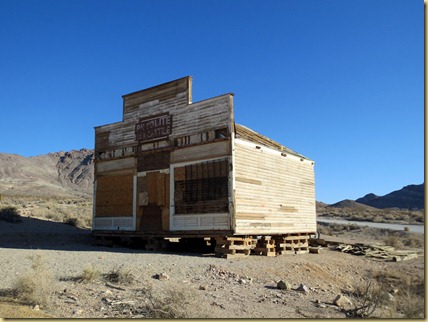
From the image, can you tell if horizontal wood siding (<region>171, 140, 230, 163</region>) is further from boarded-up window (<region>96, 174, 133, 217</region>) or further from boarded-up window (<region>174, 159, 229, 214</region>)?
boarded-up window (<region>96, 174, 133, 217</region>)

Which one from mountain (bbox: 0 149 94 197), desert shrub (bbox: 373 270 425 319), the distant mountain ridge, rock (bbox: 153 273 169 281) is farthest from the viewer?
mountain (bbox: 0 149 94 197)

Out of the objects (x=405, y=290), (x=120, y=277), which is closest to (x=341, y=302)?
(x=405, y=290)

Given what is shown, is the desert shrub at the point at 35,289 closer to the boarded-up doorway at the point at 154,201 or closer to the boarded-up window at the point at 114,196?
the boarded-up doorway at the point at 154,201

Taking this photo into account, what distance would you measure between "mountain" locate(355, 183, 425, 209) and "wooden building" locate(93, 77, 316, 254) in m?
97.1

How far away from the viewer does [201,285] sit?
9719 millimetres

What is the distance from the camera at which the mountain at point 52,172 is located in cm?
10977

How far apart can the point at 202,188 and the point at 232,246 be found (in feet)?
8.56

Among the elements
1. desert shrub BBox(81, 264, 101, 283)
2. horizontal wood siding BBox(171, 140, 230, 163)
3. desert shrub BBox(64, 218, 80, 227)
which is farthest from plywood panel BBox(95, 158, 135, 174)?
desert shrub BBox(81, 264, 101, 283)

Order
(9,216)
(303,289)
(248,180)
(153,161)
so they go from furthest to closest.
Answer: (9,216)
(153,161)
(248,180)
(303,289)

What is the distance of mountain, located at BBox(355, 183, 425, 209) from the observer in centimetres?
10797

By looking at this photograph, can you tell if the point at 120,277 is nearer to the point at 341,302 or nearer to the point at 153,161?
the point at 341,302

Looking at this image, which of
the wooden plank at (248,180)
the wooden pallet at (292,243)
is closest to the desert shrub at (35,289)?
the wooden plank at (248,180)

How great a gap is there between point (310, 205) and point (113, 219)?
32.1ft

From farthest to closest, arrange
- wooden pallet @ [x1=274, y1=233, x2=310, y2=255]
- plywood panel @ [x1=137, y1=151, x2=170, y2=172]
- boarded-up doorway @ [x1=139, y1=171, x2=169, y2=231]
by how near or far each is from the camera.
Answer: wooden pallet @ [x1=274, y1=233, x2=310, y2=255]
plywood panel @ [x1=137, y1=151, x2=170, y2=172]
boarded-up doorway @ [x1=139, y1=171, x2=169, y2=231]
